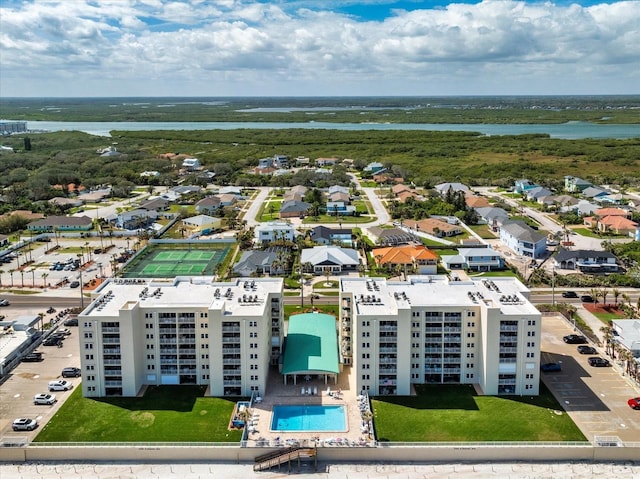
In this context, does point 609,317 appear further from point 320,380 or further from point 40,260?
point 40,260

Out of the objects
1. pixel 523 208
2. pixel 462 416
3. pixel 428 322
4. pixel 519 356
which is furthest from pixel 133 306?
pixel 523 208

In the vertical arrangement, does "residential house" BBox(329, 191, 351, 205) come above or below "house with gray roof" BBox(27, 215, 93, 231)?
above

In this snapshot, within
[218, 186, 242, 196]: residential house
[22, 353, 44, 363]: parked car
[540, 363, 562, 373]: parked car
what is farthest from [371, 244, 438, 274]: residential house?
[218, 186, 242, 196]: residential house

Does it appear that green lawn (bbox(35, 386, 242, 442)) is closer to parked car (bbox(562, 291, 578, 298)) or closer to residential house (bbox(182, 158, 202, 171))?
parked car (bbox(562, 291, 578, 298))

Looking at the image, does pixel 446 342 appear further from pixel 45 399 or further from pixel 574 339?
pixel 45 399

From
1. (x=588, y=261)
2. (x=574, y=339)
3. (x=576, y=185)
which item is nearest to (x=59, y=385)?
(x=574, y=339)
